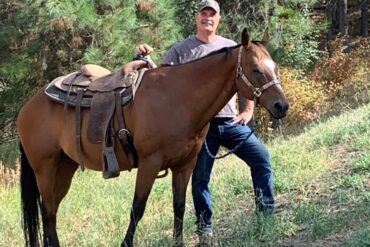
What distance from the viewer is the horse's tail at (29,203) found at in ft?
15.8

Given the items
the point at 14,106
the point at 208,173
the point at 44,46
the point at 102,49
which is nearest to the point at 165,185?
the point at 208,173

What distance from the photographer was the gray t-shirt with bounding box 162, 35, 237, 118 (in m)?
4.43

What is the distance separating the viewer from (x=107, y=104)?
4.18 meters

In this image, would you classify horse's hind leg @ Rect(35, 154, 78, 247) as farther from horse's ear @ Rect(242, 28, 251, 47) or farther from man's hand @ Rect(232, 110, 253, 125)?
horse's ear @ Rect(242, 28, 251, 47)

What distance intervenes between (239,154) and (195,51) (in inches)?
37.9

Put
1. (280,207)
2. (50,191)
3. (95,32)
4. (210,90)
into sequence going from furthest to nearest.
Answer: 1. (95,32)
2. (280,207)
3. (50,191)
4. (210,90)

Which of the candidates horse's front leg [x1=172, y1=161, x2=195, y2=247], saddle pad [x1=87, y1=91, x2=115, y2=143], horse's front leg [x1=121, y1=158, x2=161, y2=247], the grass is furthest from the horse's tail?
horse's front leg [x1=172, y1=161, x2=195, y2=247]

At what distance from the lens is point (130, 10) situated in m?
9.57

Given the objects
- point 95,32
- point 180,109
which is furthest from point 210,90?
point 95,32

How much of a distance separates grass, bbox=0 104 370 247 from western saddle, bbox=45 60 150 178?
2.63 feet

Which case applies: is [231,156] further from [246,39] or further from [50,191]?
[246,39]

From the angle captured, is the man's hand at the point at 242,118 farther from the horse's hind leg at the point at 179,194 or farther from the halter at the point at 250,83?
the halter at the point at 250,83

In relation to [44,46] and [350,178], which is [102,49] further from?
[350,178]

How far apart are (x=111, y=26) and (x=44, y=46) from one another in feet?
4.57
